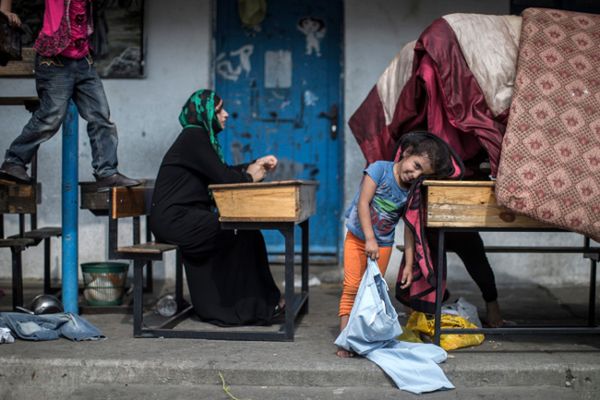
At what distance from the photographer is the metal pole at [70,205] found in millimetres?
5148

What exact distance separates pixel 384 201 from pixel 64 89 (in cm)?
224

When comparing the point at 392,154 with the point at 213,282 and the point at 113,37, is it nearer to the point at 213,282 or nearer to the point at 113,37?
the point at 213,282

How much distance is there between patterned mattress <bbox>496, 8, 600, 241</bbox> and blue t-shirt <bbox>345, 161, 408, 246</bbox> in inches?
22.9

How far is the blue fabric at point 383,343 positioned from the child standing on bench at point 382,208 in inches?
5.4

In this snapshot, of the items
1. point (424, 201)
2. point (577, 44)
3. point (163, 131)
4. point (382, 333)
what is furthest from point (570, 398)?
point (163, 131)

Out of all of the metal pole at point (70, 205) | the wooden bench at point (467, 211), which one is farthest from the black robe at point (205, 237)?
the wooden bench at point (467, 211)

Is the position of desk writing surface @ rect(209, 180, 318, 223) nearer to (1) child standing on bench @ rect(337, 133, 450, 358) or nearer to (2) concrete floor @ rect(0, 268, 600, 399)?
(1) child standing on bench @ rect(337, 133, 450, 358)

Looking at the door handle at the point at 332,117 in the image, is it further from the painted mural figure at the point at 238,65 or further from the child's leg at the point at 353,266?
the child's leg at the point at 353,266

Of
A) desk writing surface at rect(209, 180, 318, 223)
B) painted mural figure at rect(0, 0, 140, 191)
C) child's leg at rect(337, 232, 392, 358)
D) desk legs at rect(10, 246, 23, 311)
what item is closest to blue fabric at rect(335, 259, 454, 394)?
child's leg at rect(337, 232, 392, 358)

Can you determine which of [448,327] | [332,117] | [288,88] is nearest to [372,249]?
[448,327]

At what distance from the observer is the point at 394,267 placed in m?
7.00

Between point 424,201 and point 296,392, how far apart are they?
130 centimetres

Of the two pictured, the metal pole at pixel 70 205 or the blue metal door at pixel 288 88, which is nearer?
the metal pole at pixel 70 205

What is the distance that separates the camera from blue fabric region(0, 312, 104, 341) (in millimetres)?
4590
